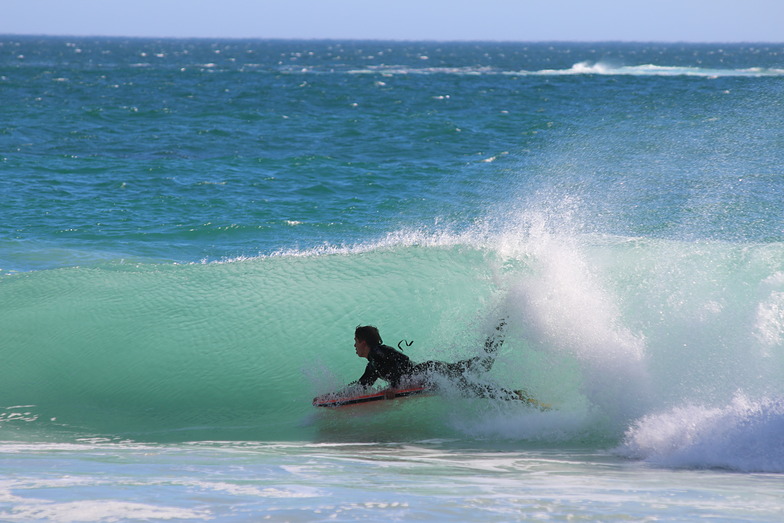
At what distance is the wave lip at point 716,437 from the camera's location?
479 cm

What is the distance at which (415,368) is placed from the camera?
18.8ft

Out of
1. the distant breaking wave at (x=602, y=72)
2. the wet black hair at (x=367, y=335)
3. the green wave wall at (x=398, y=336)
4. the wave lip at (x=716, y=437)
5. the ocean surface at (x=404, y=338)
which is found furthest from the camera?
the distant breaking wave at (x=602, y=72)

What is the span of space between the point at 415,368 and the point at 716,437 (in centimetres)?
200

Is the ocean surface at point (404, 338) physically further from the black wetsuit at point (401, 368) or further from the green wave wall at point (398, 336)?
the black wetsuit at point (401, 368)

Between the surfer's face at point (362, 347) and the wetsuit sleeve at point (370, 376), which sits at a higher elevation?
the surfer's face at point (362, 347)

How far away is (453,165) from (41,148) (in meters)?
9.28

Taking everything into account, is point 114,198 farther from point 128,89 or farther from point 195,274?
point 128,89

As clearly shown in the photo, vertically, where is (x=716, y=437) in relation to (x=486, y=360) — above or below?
below

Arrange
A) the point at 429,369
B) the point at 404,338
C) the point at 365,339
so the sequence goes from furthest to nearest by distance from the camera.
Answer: the point at 404,338 < the point at 429,369 < the point at 365,339

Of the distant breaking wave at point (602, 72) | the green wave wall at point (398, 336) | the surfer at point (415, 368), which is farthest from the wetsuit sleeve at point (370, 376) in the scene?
the distant breaking wave at point (602, 72)

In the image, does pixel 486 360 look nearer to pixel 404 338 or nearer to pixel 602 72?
pixel 404 338

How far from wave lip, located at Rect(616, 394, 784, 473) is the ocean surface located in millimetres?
17

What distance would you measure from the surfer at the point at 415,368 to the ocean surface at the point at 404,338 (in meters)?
0.12

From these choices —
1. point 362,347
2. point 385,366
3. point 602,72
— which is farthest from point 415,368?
point 602,72
